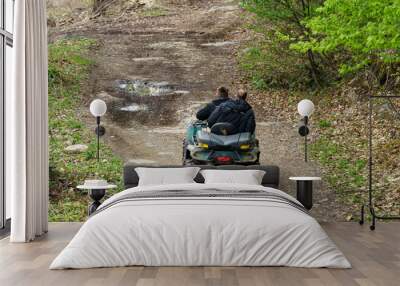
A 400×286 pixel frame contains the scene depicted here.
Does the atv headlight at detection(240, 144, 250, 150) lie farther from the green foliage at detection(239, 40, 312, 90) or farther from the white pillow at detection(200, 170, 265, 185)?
the green foliage at detection(239, 40, 312, 90)

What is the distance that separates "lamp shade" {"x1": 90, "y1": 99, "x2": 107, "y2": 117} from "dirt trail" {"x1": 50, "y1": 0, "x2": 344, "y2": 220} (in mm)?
565

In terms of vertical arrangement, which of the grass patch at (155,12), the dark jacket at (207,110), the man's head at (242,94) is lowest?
the dark jacket at (207,110)

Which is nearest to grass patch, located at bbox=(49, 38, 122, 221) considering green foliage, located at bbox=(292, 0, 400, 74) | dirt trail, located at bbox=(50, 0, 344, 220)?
dirt trail, located at bbox=(50, 0, 344, 220)

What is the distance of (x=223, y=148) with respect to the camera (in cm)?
838

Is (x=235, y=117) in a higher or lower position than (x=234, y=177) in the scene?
higher

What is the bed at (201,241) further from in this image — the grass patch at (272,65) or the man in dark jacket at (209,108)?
the grass patch at (272,65)

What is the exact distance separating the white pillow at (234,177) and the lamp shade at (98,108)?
2.18 metres

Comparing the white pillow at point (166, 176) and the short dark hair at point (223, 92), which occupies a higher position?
the short dark hair at point (223, 92)

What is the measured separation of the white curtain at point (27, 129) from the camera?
261 inches

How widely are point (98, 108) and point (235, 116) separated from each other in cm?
211

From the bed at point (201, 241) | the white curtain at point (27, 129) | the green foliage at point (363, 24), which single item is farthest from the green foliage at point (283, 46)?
the bed at point (201, 241)

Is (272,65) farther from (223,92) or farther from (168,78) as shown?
(168,78)

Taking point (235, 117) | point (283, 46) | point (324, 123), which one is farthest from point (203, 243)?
point (283, 46)

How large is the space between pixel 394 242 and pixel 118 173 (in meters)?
4.44
